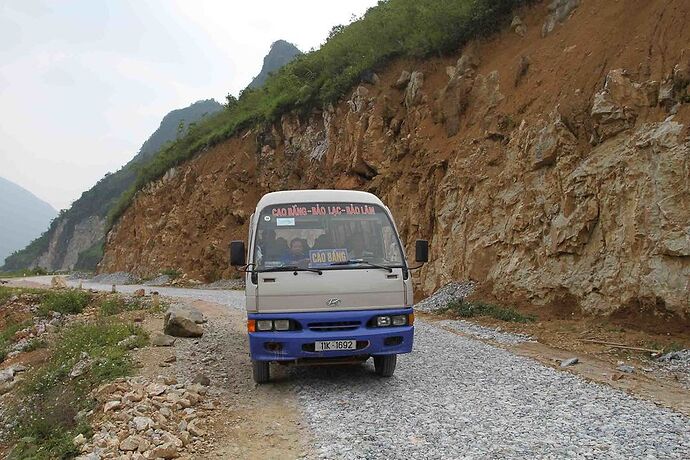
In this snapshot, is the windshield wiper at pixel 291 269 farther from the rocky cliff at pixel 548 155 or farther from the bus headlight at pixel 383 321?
the rocky cliff at pixel 548 155

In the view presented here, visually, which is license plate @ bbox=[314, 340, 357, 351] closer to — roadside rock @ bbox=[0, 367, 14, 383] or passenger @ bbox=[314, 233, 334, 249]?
passenger @ bbox=[314, 233, 334, 249]

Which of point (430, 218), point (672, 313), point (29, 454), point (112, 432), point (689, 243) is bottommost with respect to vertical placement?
point (29, 454)

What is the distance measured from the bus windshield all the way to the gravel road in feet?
5.54

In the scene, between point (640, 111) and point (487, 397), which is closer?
point (487, 397)

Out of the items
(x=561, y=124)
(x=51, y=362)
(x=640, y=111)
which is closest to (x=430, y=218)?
(x=561, y=124)

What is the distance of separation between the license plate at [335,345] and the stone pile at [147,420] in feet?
4.78

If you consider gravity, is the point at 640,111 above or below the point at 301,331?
above

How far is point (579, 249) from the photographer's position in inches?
480

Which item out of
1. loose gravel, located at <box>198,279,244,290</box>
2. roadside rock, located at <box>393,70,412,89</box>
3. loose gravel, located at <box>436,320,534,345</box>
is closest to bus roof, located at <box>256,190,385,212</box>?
loose gravel, located at <box>436,320,534,345</box>

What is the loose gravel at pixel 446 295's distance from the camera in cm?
1529

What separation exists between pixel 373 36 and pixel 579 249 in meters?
18.2

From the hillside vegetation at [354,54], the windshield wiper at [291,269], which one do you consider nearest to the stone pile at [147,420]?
the windshield wiper at [291,269]

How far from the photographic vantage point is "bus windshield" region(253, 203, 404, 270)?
7102 millimetres

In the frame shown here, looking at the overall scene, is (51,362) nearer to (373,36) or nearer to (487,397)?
(487,397)
